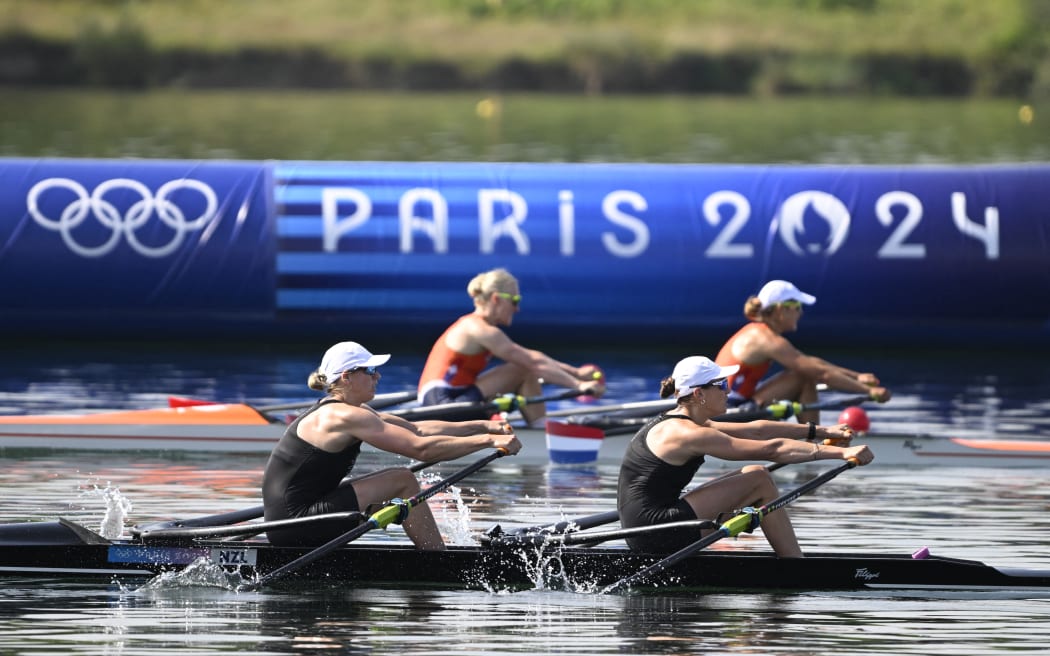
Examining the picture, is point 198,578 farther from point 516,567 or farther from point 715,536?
point 715,536

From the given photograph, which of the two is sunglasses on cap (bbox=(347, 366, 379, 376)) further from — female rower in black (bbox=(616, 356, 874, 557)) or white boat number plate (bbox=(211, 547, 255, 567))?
female rower in black (bbox=(616, 356, 874, 557))

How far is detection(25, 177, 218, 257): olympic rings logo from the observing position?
66.8ft

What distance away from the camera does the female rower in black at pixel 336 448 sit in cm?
1066

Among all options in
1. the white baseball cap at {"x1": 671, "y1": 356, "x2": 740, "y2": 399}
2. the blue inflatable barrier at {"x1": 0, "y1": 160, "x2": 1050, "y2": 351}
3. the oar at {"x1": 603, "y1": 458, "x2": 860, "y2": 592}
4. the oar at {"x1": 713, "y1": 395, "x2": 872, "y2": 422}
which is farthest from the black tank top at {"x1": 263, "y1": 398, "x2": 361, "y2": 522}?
the blue inflatable barrier at {"x1": 0, "y1": 160, "x2": 1050, "y2": 351}

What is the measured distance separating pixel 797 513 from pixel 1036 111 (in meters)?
45.9

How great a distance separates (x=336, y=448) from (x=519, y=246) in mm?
9833

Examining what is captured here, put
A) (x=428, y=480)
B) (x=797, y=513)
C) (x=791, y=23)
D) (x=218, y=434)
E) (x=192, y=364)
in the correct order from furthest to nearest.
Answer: (x=791, y=23)
(x=192, y=364)
(x=218, y=434)
(x=428, y=480)
(x=797, y=513)

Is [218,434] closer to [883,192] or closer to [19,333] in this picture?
[19,333]

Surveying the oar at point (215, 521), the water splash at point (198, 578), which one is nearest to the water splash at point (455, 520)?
the oar at point (215, 521)

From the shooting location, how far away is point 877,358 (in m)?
21.2

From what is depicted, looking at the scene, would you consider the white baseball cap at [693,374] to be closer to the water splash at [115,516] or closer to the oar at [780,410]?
the water splash at [115,516]

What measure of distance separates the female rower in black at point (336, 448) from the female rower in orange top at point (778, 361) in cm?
437

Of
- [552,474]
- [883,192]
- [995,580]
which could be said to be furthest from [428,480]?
[883,192]

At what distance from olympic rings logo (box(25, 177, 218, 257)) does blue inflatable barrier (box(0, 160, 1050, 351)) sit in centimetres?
2
